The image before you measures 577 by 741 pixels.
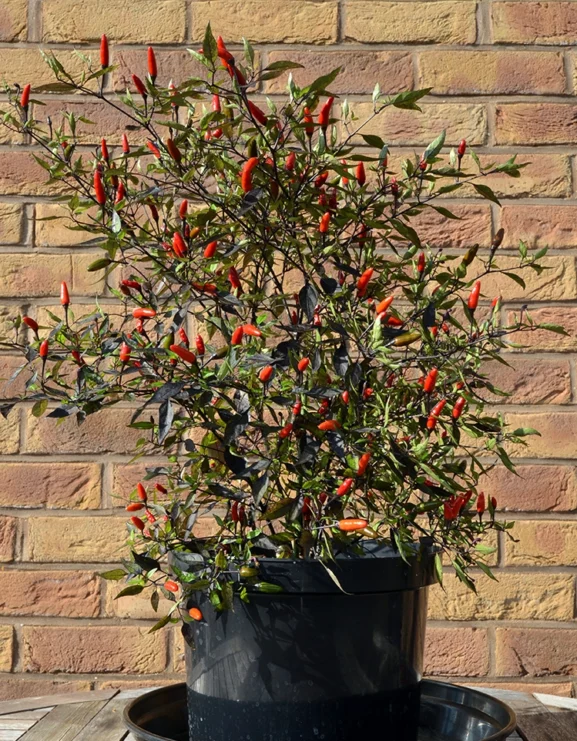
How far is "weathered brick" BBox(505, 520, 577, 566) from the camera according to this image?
1607 mm

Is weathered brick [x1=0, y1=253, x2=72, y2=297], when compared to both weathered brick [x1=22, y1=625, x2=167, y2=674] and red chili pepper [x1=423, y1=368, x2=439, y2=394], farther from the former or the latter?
red chili pepper [x1=423, y1=368, x2=439, y2=394]

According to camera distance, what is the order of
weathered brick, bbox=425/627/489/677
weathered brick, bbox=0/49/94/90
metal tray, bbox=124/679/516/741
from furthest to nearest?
weathered brick, bbox=0/49/94/90 < weathered brick, bbox=425/627/489/677 < metal tray, bbox=124/679/516/741

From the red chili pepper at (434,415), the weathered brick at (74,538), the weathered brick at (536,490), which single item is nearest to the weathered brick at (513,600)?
the weathered brick at (536,490)

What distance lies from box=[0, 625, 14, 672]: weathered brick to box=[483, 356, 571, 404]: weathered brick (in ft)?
3.26

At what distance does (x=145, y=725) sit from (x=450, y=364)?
564 millimetres

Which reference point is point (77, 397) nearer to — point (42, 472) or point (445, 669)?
point (42, 472)

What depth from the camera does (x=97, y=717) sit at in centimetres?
122

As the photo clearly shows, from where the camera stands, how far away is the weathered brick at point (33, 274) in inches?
65.4

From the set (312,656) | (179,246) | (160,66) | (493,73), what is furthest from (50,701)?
(493,73)

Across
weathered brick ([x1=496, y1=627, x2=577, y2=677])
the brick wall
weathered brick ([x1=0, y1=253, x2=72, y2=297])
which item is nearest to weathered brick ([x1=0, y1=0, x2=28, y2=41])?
the brick wall

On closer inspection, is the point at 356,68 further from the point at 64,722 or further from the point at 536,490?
the point at 64,722

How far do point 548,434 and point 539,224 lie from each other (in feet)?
1.31

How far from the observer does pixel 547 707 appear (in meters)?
1.27

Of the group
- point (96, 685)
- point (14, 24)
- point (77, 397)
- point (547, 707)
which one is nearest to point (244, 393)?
point (77, 397)
